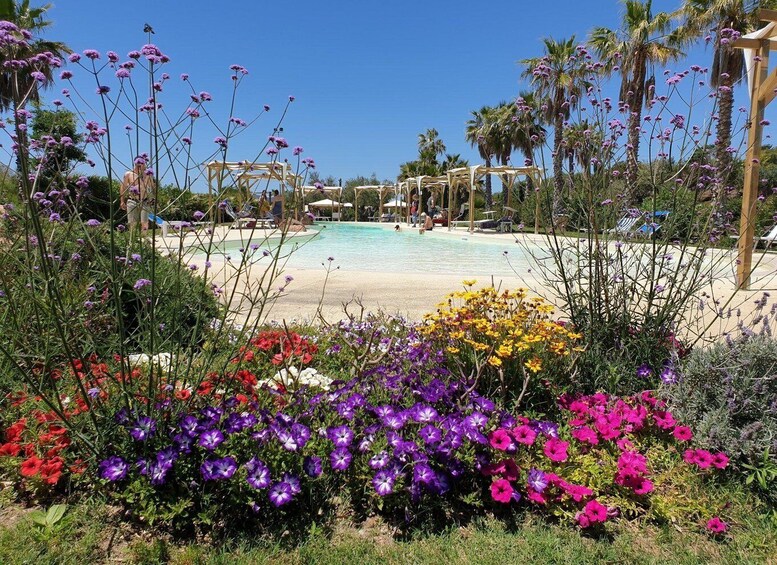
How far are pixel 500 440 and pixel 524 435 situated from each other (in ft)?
0.48

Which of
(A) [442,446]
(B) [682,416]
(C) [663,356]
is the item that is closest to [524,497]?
(A) [442,446]

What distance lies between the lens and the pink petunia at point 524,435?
1943 mm

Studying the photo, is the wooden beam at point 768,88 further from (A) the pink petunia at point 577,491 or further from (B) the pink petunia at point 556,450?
(A) the pink petunia at point 577,491

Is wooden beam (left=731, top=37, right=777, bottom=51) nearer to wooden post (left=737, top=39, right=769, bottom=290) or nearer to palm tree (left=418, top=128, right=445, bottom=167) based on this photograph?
wooden post (left=737, top=39, right=769, bottom=290)

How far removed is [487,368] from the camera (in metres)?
2.49

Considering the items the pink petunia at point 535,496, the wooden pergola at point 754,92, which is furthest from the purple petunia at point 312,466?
the wooden pergola at point 754,92

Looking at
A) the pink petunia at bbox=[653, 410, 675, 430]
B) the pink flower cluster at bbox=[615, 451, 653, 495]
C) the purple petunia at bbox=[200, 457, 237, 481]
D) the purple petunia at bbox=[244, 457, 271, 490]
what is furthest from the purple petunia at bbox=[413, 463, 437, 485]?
the pink petunia at bbox=[653, 410, 675, 430]

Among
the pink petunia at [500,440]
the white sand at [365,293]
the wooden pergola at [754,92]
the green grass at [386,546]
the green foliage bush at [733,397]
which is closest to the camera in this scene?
the green grass at [386,546]

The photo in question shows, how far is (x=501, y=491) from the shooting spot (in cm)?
176

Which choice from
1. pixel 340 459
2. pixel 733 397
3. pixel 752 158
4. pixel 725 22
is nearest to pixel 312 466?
pixel 340 459

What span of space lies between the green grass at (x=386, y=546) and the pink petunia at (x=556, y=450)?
247 millimetres

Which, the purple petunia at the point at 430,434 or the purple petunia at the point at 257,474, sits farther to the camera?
the purple petunia at the point at 430,434

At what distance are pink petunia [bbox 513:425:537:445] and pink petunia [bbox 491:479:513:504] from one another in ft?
0.70

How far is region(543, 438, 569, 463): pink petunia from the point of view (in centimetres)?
190
